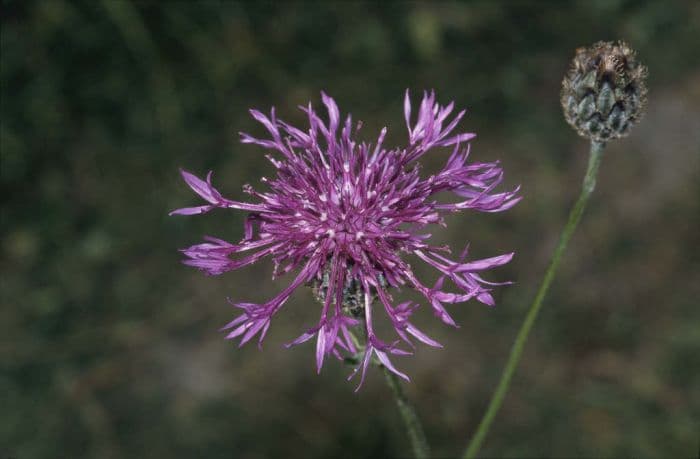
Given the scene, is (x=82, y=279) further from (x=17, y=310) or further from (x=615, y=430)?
(x=615, y=430)

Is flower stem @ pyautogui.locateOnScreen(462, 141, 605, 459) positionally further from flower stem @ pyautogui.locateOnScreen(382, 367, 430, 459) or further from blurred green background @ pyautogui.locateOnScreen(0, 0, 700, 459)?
blurred green background @ pyautogui.locateOnScreen(0, 0, 700, 459)

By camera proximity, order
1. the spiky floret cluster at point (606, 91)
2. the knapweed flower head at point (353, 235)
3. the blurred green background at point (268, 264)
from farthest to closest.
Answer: the blurred green background at point (268, 264) < the spiky floret cluster at point (606, 91) < the knapweed flower head at point (353, 235)

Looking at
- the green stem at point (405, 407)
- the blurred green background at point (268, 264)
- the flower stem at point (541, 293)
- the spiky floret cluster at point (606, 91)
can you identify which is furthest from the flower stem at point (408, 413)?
the blurred green background at point (268, 264)

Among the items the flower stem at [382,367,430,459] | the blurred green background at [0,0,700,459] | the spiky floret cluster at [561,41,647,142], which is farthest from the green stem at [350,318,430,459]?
the blurred green background at [0,0,700,459]

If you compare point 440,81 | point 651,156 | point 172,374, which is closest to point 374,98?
point 440,81

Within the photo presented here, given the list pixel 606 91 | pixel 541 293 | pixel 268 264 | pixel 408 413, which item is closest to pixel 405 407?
pixel 408 413

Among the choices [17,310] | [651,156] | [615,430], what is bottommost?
[615,430]

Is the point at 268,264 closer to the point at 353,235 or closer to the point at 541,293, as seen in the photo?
the point at 353,235

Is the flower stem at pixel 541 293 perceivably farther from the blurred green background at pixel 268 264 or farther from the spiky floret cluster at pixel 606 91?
the blurred green background at pixel 268 264
